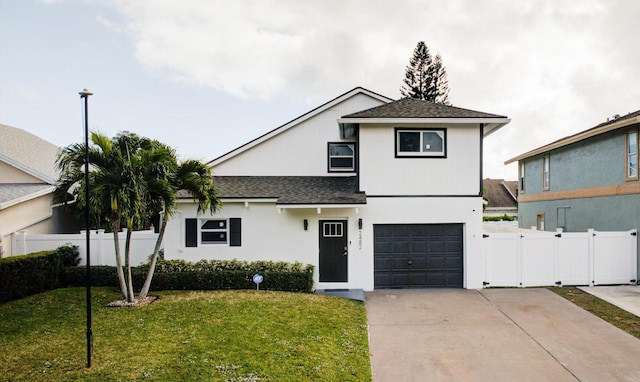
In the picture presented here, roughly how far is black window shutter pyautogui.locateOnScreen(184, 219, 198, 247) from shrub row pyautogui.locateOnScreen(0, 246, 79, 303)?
3.98 m

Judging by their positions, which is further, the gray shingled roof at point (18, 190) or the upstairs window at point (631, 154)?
the gray shingled roof at point (18, 190)

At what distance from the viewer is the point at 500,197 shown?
40.7 metres

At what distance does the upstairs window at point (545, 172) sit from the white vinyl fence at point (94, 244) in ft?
57.6

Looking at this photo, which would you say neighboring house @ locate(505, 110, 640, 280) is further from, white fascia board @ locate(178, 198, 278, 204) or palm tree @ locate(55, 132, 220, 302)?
palm tree @ locate(55, 132, 220, 302)

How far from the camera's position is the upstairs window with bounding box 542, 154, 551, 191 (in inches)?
686

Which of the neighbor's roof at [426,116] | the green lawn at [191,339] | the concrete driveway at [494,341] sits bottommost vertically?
the concrete driveway at [494,341]

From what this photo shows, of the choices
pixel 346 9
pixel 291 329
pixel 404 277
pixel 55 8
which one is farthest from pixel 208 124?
pixel 291 329

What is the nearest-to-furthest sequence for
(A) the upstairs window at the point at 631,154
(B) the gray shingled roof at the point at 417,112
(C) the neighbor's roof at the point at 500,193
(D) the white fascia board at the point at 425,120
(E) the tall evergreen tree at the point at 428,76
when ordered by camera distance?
(D) the white fascia board at the point at 425,120 < (B) the gray shingled roof at the point at 417,112 < (A) the upstairs window at the point at 631,154 < (E) the tall evergreen tree at the point at 428,76 < (C) the neighbor's roof at the point at 500,193

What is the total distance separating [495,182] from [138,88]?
40038 mm

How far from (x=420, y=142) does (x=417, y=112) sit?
0.98 metres

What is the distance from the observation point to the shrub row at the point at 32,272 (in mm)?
9690

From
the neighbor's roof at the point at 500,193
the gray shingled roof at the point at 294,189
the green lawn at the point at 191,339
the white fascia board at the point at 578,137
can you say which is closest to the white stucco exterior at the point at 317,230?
the gray shingled roof at the point at 294,189

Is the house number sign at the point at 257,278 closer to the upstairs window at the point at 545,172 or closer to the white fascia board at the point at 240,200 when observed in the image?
the white fascia board at the point at 240,200

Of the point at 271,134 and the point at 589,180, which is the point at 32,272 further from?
the point at 589,180
